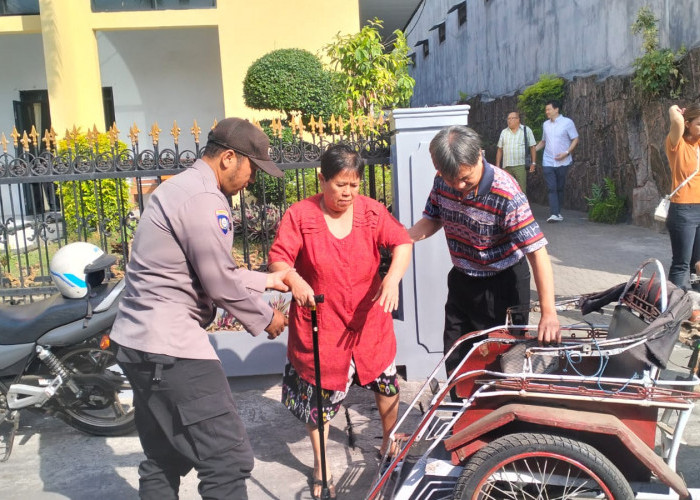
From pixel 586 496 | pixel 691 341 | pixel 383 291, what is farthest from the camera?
pixel 691 341

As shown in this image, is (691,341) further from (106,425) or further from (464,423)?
(106,425)

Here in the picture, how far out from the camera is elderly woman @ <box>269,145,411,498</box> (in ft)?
10.9

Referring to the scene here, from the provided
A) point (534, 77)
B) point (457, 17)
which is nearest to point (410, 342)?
point (534, 77)

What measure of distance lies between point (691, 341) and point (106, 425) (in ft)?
14.2

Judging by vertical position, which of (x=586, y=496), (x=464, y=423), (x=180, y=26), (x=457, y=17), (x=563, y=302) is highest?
(x=457, y=17)

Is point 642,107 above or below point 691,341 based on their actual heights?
above

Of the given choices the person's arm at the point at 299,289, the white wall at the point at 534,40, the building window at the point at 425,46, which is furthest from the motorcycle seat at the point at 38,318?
the building window at the point at 425,46

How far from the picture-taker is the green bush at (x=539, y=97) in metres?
12.5

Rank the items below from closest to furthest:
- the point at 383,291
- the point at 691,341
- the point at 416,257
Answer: the point at 383,291 → the point at 416,257 → the point at 691,341

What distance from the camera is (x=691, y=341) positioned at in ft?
16.9

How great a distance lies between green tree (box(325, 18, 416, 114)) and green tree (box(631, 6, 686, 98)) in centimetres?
320

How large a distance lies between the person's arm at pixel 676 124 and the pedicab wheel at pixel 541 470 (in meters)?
3.65

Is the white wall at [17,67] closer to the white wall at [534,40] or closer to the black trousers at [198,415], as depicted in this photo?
the white wall at [534,40]

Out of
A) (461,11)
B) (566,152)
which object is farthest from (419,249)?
(461,11)
